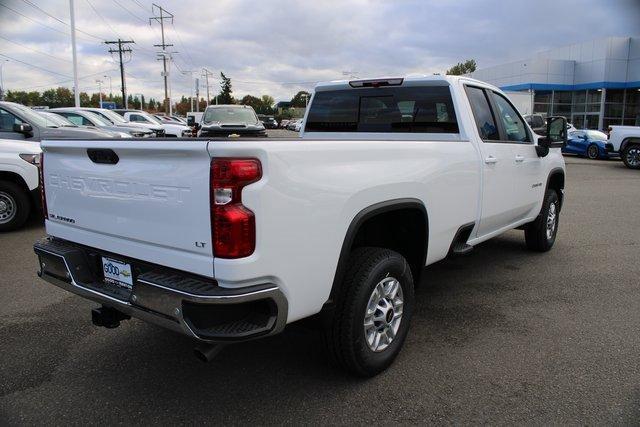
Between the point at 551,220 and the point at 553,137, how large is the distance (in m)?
1.23

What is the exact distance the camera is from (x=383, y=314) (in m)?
3.24

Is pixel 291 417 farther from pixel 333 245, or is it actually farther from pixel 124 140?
pixel 124 140

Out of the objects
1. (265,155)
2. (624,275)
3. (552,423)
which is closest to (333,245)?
(265,155)

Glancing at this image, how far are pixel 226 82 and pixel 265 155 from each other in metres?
97.5

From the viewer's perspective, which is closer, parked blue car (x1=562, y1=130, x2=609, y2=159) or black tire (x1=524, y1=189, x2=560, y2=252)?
black tire (x1=524, y1=189, x2=560, y2=252)

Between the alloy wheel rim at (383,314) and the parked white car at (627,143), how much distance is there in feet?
58.9

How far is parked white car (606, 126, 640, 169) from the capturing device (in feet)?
58.7

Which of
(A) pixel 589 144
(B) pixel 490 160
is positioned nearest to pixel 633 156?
(A) pixel 589 144

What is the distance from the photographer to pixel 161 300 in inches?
98.9

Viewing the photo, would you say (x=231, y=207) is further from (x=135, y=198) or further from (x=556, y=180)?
(x=556, y=180)

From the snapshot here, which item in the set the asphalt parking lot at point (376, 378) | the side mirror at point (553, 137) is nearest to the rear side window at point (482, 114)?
the side mirror at point (553, 137)

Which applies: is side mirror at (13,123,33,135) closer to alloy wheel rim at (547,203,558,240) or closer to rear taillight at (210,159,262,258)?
rear taillight at (210,159,262,258)

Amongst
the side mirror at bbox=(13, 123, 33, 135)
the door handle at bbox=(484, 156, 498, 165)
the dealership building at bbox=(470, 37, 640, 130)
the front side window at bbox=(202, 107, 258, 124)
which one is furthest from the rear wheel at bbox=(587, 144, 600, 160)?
the side mirror at bbox=(13, 123, 33, 135)

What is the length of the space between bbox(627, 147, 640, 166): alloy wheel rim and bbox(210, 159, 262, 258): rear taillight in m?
19.4
